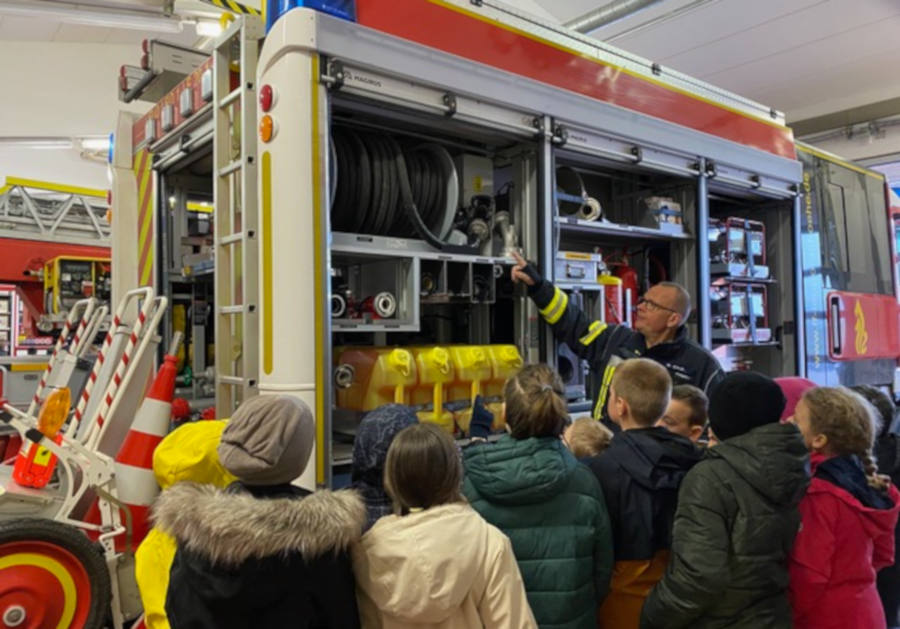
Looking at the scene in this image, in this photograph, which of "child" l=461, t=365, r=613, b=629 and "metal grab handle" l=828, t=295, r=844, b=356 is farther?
"metal grab handle" l=828, t=295, r=844, b=356

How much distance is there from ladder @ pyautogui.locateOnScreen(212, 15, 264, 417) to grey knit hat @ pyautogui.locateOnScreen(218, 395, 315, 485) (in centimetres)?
110

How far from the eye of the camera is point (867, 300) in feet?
19.0

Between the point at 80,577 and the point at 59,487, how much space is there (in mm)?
613

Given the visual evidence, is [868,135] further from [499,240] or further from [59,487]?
[59,487]

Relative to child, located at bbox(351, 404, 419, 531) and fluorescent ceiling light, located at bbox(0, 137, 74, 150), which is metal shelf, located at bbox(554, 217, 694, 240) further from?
fluorescent ceiling light, located at bbox(0, 137, 74, 150)

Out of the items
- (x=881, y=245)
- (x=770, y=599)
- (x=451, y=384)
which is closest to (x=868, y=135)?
(x=881, y=245)

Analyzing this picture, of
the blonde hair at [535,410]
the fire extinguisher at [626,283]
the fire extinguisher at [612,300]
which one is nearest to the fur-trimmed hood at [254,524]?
the blonde hair at [535,410]

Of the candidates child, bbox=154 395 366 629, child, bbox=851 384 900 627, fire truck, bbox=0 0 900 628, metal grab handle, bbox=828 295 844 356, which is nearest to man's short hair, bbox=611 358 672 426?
child, bbox=154 395 366 629

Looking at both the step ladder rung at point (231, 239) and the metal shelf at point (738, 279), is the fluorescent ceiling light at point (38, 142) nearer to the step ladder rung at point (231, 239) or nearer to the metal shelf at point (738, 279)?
the step ladder rung at point (231, 239)

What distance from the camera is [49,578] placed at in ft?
9.00

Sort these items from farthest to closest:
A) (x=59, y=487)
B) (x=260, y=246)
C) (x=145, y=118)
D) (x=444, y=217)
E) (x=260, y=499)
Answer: (x=145, y=118) → (x=444, y=217) → (x=59, y=487) → (x=260, y=246) → (x=260, y=499)

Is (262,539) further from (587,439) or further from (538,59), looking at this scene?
(538,59)

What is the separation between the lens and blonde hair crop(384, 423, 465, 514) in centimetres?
160

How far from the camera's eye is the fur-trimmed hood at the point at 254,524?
142 cm
